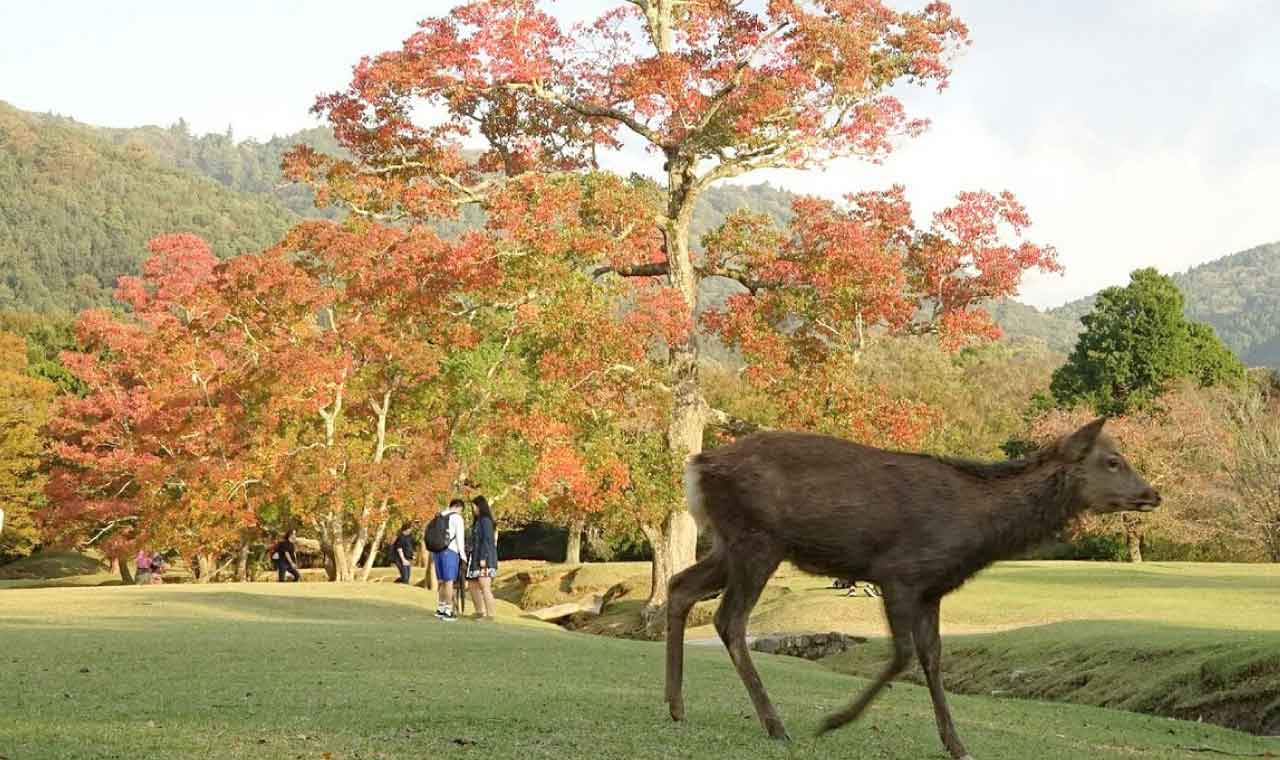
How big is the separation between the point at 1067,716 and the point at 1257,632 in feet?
24.2

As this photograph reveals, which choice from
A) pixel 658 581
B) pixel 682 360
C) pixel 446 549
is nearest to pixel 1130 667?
pixel 446 549

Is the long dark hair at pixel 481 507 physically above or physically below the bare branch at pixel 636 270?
below

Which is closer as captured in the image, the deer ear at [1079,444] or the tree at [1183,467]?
the deer ear at [1079,444]

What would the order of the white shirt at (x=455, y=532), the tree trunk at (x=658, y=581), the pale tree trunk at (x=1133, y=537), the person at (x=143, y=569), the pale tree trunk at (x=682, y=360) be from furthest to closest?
the pale tree trunk at (x=1133, y=537) < the person at (x=143, y=569) < the tree trunk at (x=658, y=581) < the pale tree trunk at (x=682, y=360) < the white shirt at (x=455, y=532)

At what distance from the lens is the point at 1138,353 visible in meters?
63.4

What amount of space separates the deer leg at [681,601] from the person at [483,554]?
14.4m

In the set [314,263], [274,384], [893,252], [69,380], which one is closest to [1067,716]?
[893,252]

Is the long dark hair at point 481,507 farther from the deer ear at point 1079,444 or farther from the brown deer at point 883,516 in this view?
the deer ear at point 1079,444

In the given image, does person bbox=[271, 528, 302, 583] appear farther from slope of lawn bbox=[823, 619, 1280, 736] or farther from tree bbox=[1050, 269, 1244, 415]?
tree bbox=[1050, 269, 1244, 415]

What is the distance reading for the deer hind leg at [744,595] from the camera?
8.27 metres

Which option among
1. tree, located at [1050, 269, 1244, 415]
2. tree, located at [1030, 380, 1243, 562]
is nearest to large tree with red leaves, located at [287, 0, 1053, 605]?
tree, located at [1030, 380, 1243, 562]

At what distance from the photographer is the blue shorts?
79.9ft

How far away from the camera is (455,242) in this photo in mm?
30094

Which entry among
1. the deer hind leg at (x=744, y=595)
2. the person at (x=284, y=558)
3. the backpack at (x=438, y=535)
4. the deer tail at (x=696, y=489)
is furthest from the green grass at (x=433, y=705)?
the person at (x=284, y=558)
